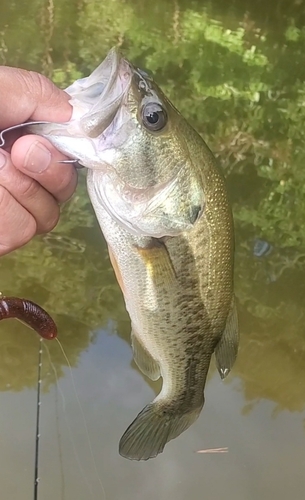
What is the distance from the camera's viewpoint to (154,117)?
138 centimetres

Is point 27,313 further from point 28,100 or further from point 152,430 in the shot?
point 28,100

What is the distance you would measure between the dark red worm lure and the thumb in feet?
2.18

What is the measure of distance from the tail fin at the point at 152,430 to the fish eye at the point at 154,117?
0.80 metres

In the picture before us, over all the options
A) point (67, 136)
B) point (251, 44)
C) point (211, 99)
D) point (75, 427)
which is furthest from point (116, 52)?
point (251, 44)

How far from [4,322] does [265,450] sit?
1686 millimetres

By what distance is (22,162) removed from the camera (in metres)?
1.31

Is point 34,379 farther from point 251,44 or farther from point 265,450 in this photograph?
point 251,44

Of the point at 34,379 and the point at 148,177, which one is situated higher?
the point at 148,177

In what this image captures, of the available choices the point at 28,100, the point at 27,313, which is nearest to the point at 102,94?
the point at 28,100

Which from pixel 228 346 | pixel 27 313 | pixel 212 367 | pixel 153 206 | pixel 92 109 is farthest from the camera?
pixel 212 367

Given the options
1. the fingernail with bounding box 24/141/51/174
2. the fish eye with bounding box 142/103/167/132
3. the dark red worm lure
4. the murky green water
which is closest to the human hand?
the fingernail with bounding box 24/141/51/174

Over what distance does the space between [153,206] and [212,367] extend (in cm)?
230

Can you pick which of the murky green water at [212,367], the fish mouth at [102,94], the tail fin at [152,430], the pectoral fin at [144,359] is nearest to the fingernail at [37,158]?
the fish mouth at [102,94]

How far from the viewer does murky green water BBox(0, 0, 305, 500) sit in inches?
120
